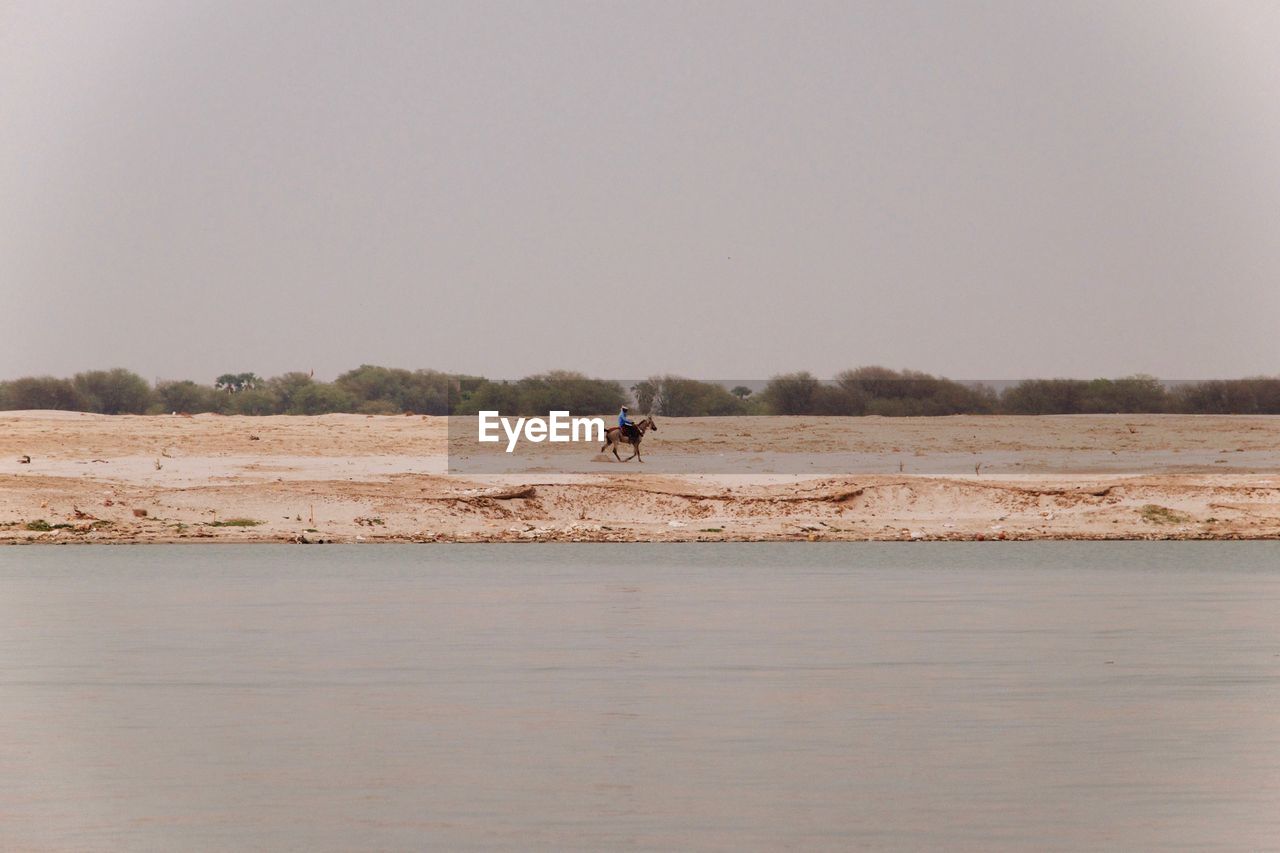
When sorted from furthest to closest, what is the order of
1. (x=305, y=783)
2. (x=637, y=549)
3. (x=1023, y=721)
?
(x=637, y=549), (x=1023, y=721), (x=305, y=783)

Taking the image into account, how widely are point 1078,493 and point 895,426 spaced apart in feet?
31.0

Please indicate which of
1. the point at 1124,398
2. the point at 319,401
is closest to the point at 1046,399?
the point at 1124,398

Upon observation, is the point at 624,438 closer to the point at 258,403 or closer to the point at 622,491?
the point at 622,491

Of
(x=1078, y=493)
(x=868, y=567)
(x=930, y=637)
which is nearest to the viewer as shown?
(x=930, y=637)

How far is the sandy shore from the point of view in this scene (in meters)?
28.0

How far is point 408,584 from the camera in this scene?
2072cm

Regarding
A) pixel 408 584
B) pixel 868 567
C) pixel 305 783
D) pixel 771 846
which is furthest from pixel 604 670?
pixel 868 567

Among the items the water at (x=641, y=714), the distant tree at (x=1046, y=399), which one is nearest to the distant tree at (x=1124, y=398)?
the distant tree at (x=1046, y=399)

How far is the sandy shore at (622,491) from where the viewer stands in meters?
28.0

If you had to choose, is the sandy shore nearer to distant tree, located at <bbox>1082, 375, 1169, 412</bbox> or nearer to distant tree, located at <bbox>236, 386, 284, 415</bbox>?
→ distant tree, located at <bbox>1082, 375, 1169, 412</bbox>

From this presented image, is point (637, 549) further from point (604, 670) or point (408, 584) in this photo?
point (604, 670)

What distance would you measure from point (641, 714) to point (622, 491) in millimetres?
18470

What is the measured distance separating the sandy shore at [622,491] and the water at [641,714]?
7.32m

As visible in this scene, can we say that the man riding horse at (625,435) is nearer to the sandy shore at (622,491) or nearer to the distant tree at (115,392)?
the sandy shore at (622,491)
